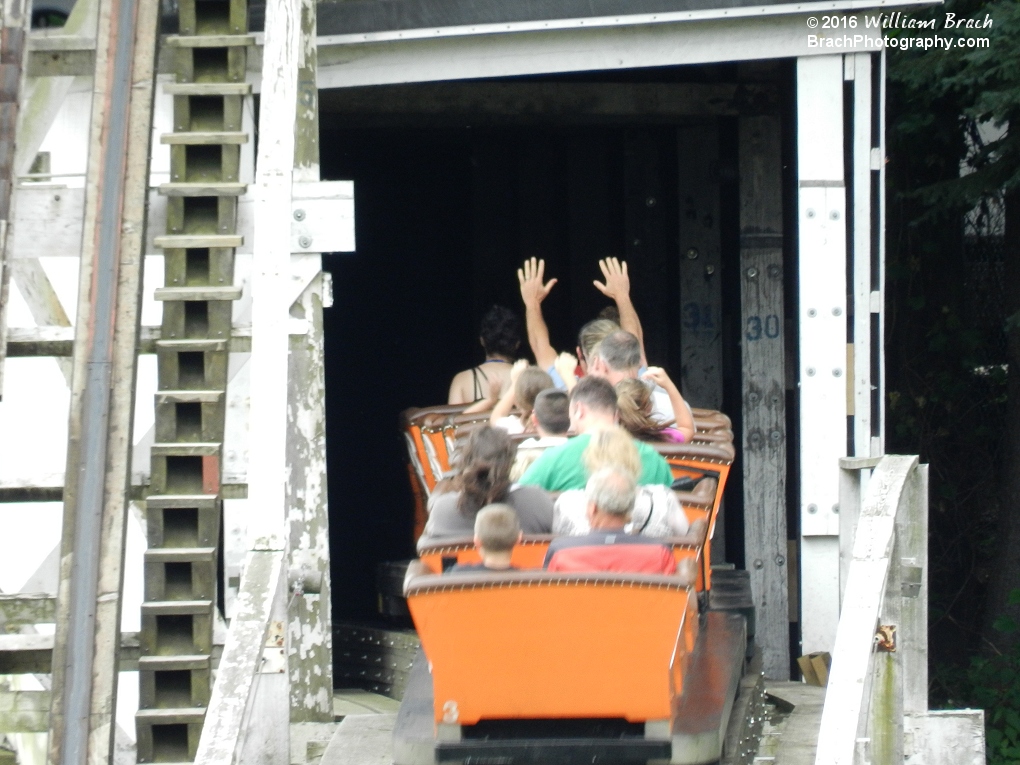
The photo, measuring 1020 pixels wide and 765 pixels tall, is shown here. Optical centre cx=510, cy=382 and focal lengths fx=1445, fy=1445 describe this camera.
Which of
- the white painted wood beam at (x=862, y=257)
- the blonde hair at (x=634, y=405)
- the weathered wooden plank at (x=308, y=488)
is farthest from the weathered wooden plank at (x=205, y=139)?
the white painted wood beam at (x=862, y=257)

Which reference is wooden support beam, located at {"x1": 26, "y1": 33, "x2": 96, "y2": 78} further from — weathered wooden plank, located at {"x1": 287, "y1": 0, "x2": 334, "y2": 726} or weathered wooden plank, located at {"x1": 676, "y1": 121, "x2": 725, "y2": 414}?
weathered wooden plank, located at {"x1": 676, "y1": 121, "x2": 725, "y2": 414}

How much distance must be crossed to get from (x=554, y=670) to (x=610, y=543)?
1.44 ft

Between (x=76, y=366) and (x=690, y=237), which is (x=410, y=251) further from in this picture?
(x=76, y=366)

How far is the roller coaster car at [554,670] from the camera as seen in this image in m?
3.95

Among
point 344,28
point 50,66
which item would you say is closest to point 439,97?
point 344,28

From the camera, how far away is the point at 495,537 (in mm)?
4227

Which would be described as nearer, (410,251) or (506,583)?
(506,583)

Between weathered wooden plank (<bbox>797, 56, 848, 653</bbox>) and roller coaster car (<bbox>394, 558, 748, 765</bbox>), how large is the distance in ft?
7.98

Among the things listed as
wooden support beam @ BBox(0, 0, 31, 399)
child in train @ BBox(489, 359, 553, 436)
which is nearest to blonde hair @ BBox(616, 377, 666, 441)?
child in train @ BBox(489, 359, 553, 436)

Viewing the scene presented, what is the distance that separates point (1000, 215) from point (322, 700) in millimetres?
6882

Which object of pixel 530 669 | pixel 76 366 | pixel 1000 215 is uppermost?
pixel 1000 215

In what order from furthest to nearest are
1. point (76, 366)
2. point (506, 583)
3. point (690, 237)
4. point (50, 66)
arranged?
1. point (690, 237)
2. point (50, 66)
3. point (76, 366)
4. point (506, 583)

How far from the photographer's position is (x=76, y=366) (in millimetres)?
5098

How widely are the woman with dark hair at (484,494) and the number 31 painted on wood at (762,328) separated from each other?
3.82m
